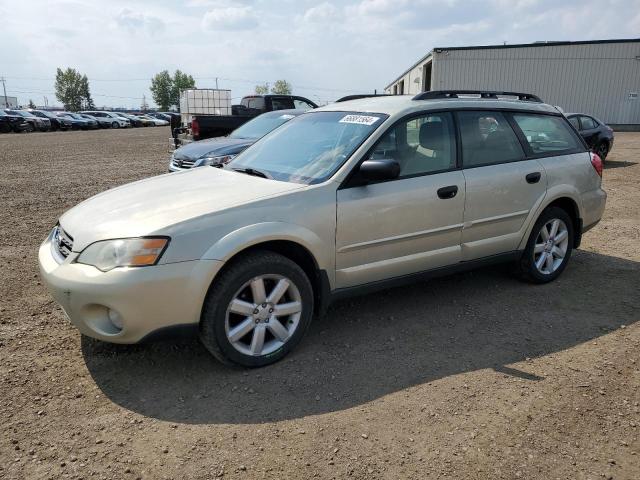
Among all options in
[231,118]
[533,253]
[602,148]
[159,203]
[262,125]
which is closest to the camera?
[159,203]

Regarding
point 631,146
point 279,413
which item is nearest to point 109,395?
point 279,413

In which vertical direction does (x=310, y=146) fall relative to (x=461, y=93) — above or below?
below

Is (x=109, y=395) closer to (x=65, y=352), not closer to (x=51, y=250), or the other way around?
(x=65, y=352)

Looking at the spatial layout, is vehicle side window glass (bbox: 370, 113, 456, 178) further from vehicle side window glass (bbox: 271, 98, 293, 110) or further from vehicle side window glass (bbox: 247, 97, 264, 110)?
vehicle side window glass (bbox: 247, 97, 264, 110)

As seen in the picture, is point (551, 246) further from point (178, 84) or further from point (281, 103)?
point (178, 84)

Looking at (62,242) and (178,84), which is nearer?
(62,242)

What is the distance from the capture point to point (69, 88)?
113m

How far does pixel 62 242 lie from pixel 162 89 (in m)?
121

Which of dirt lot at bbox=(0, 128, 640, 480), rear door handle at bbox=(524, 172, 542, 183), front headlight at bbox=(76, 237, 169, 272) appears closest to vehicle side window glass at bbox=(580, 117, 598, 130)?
dirt lot at bbox=(0, 128, 640, 480)

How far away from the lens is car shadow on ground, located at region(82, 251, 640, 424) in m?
3.07

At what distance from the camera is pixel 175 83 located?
4572 inches

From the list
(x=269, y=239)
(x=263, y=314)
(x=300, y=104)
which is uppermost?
(x=300, y=104)

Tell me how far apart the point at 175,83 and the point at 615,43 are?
10190 centimetres

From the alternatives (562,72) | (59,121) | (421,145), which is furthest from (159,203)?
(59,121)
